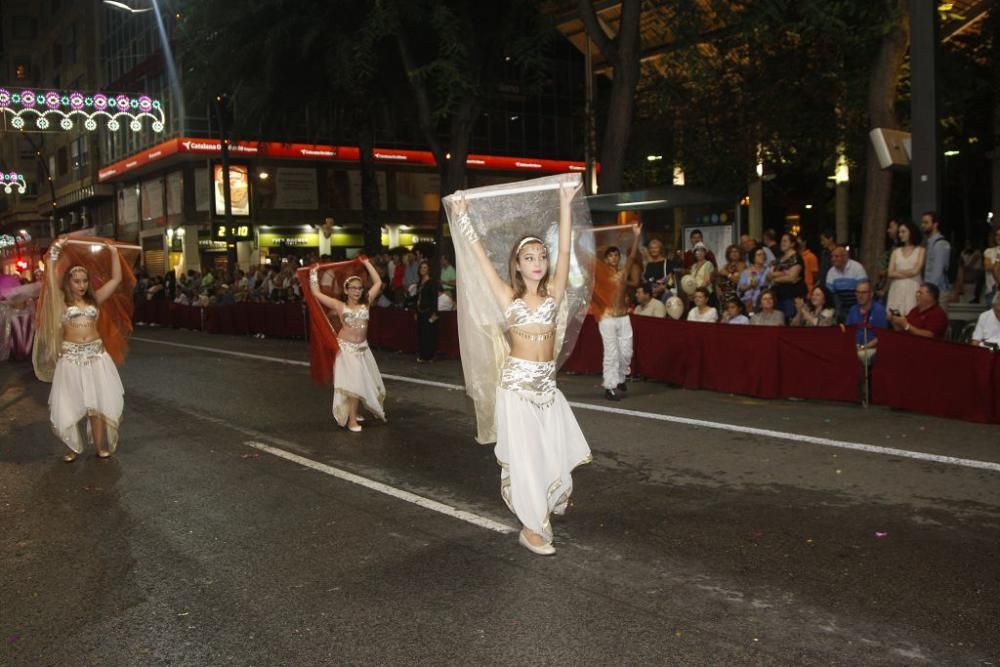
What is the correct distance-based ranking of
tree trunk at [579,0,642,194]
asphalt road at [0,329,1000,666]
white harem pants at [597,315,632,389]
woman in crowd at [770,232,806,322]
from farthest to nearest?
tree trunk at [579,0,642,194]
woman in crowd at [770,232,806,322]
white harem pants at [597,315,632,389]
asphalt road at [0,329,1000,666]

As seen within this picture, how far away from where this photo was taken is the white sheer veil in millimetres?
5949

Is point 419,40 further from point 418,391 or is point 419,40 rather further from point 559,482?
point 559,482

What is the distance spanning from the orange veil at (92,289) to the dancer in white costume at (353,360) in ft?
6.54

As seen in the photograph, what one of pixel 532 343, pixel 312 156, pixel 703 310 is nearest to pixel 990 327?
pixel 703 310

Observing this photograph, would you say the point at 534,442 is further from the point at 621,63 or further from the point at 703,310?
the point at 621,63

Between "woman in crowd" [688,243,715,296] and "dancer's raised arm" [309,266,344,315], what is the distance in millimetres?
6679

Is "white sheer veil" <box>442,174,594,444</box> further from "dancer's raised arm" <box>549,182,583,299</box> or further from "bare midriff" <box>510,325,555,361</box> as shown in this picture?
"bare midriff" <box>510,325,555,361</box>

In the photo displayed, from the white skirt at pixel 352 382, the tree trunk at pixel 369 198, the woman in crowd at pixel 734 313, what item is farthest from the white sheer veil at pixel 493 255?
the tree trunk at pixel 369 198

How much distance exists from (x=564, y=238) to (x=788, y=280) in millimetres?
8530

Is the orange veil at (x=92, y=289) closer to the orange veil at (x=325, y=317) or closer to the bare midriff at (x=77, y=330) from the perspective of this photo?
the bare midriff at (x=77, y=330)

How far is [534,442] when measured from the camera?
18.4 ft

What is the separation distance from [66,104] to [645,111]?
16.7 meters

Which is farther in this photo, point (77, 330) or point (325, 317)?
point (325, 317)

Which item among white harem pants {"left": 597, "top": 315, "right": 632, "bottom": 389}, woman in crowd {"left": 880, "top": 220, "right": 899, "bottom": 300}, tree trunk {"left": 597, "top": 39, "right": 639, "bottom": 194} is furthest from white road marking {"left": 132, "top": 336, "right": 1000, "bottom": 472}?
tree trunk {"left": 597, "top": 39, "right": 639, "bottom": 194}
